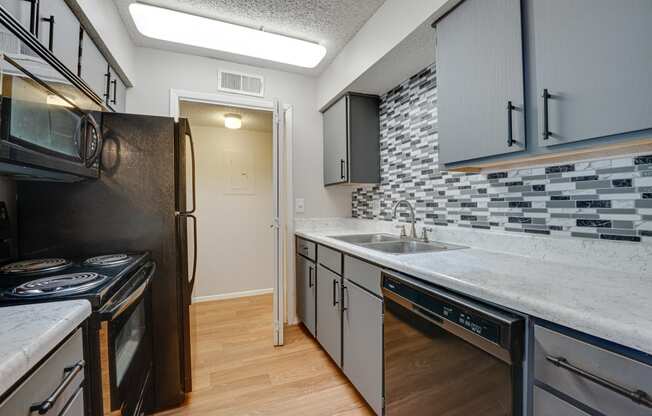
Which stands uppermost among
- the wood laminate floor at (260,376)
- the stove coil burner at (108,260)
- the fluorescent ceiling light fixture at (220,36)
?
the fluorescent ceiling light fixture at (220,36)

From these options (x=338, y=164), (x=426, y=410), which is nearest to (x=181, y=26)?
(x=338, y=164)

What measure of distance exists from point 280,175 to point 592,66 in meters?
1.81

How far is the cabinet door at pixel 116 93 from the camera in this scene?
188cm

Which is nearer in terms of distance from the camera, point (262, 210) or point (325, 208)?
point (325, 208)

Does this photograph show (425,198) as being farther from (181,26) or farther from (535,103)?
(181,26)

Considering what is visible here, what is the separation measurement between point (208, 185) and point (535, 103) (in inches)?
125

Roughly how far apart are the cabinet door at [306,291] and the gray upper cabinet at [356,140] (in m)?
0.79

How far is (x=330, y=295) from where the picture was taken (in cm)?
194

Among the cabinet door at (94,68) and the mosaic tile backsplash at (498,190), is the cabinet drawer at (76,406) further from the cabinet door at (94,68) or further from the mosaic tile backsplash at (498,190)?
the mosaic tile backsplash at (498,190)

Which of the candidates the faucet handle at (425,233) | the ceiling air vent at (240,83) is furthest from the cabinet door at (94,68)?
the faucet handle at (425,233)

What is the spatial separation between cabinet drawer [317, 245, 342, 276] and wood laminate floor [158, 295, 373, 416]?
2.36ft

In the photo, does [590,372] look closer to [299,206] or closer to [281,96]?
[299,206]

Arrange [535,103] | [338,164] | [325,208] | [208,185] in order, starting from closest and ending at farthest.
Answer: [535,103] < [338,164] < [325,208] < [208,185]

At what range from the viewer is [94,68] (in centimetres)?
162
